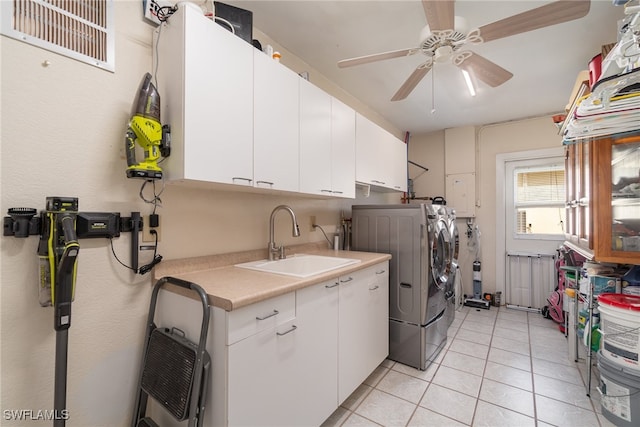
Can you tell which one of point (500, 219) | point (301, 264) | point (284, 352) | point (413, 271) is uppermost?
point (500, 219)

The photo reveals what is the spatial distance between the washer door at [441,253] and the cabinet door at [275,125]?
1388 millimetres

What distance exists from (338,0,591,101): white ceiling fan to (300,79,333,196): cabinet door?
29 cm

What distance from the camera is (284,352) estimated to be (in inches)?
49.5

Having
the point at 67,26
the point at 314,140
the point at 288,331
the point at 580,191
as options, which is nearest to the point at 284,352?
the point at 288,331

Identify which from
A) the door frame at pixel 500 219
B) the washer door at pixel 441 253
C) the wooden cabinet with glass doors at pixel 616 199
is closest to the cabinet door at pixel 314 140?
the washer door at pixel 441 253

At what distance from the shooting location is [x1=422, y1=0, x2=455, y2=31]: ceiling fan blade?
4.28 ft

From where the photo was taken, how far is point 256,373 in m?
1.12

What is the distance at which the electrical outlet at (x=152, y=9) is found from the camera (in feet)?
4.28

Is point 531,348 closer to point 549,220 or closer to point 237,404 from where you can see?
point 549,220

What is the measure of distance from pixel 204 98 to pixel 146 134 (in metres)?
0.29

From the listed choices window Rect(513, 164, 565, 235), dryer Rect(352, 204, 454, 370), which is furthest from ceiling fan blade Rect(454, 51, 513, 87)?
window Rect(513, 164, 565, 235)

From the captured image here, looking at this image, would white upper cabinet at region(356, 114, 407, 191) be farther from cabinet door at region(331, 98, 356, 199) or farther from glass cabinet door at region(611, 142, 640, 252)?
glass cabinet door at region(611, 142, 640, 252)

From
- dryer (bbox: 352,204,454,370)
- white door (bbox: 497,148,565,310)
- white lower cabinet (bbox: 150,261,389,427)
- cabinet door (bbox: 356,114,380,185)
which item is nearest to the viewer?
white lower cabinet (bbox: 150,261,389,427)

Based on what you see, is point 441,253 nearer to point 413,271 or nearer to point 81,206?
point 413,271
